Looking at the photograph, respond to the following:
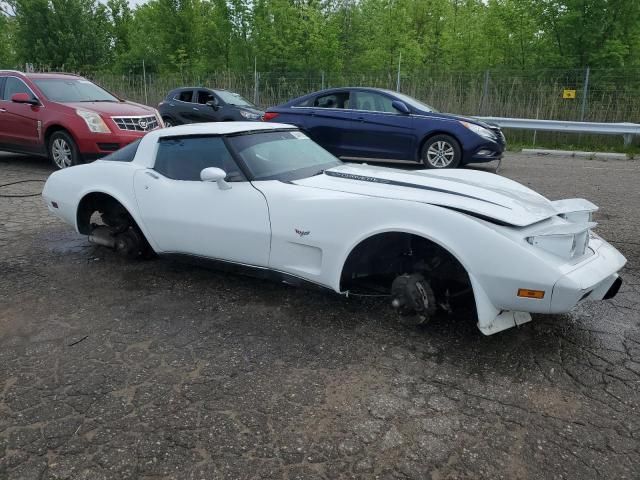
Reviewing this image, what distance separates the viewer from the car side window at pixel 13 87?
896cm

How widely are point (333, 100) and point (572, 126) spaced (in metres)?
7.52

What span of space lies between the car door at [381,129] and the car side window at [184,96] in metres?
6.17

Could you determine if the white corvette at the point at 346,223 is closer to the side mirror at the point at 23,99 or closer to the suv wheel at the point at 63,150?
the suv wheel at the point at 63,150

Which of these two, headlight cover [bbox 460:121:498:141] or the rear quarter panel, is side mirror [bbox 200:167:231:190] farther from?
headlight cover [bbox 460:121:498:141]

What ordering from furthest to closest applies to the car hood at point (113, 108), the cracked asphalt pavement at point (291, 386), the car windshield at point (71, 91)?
the car windshield at point (71, 91) < the car hood at point (113, 108) < the cracked asphalt pavement at point (291, 386)

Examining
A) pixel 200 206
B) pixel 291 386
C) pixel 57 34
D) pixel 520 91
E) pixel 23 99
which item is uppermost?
pixel 57 34

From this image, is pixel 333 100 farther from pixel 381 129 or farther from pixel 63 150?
pixel 63 150

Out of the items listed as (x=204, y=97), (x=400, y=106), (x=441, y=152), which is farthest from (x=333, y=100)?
(x=204, y=97)

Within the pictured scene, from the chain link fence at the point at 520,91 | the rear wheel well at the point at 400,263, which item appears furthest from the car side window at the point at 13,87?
the chain link fence at the point at 520,91

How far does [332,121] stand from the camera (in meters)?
9.77

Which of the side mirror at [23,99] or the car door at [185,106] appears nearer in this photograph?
the side mirror at [23,99]

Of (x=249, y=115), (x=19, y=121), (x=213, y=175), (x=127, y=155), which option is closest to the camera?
(x=213, y=175)

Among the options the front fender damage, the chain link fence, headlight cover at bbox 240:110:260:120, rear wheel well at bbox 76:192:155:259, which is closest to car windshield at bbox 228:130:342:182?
rear wheel well at bbox 76:192:155:259

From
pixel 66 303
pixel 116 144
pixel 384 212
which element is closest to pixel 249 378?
pixel 384 212
